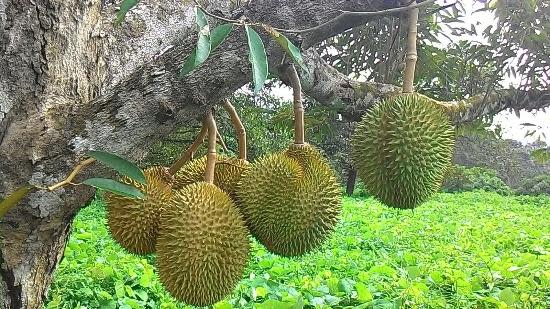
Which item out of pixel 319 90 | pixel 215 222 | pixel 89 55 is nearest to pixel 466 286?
pixel 319 90

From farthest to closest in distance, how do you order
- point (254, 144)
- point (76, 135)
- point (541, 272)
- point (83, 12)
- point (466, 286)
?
1. point (254, 144)
2. point (541, 272)
3. point (466, 286)
4. point (83, 12)
5. point (76, 135)

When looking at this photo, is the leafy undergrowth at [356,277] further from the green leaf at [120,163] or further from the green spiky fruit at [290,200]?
the green leaf at [120,163]

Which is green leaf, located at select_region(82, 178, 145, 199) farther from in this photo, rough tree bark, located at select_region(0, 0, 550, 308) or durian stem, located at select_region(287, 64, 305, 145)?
durian stem, located at select_region(287, 64, 305, 145)

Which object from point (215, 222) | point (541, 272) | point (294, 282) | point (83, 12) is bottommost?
point (294, 282)

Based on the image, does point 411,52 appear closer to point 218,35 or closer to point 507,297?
point 218,35

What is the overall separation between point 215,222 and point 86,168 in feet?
0.63

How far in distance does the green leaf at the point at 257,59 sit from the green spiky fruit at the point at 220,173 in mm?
404

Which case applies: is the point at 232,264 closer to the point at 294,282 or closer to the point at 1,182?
the point at 1,182

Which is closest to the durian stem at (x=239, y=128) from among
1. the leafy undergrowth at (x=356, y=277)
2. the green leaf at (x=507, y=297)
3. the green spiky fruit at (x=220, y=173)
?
the green spiky fruit at (x=220, y=173)

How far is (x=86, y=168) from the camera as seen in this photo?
2.50 ft

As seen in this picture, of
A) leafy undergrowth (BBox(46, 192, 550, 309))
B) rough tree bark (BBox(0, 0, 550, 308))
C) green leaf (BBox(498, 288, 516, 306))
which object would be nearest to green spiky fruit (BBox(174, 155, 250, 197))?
rough tree bark (BBox(0, 0, 550, 308))

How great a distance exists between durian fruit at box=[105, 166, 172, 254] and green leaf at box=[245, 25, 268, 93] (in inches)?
15.7

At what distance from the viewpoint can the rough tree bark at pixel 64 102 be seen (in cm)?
76

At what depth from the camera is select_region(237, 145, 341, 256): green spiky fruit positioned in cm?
87
